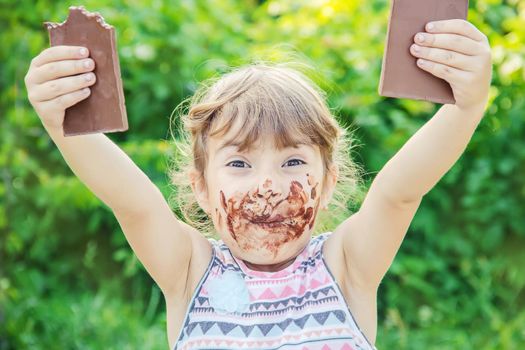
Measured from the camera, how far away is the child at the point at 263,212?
223 cm

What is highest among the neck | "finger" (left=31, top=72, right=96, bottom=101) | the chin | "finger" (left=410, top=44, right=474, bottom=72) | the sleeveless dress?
"finger" (left=410, top=44, right=474, bottom=72)

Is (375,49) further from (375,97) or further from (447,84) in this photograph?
(447,84)

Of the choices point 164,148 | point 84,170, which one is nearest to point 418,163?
point 84,170

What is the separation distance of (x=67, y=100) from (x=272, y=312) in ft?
2.24

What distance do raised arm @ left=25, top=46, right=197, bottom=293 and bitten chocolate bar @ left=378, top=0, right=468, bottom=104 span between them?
0.63m

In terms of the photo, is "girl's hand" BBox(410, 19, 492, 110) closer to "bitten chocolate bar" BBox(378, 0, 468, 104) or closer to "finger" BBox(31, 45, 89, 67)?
"bitten chocolate bar" BBox(378, 0, 468, 104)

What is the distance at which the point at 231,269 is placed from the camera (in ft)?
8.08

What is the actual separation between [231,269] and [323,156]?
0.37 metres

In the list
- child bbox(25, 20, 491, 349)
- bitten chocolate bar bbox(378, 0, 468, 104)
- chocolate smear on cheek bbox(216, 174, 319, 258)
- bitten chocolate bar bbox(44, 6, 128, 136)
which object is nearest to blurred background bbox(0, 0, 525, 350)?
child bbox(25, 20, 491, 349)

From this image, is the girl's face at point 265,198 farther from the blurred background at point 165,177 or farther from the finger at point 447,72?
the blurred background at point 165,177

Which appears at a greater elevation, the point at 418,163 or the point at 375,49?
the point at 418,163

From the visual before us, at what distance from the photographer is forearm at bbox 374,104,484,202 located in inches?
86.2

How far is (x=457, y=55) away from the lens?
2.10m

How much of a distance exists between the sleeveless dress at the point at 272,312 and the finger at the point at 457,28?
654 millimetres
